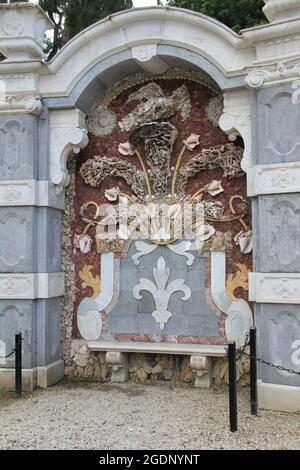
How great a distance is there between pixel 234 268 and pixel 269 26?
267cm

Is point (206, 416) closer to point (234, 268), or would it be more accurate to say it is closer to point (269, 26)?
point (234, 268)

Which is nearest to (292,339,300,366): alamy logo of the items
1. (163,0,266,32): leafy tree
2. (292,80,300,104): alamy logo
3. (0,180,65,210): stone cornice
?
(292,80,300,104): alamy logo

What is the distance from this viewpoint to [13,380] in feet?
20.4

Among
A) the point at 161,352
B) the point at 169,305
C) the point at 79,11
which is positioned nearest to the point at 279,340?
the point at 161,352

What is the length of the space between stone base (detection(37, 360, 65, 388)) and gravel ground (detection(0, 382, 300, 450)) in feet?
0.40

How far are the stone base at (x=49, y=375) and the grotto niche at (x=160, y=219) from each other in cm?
53

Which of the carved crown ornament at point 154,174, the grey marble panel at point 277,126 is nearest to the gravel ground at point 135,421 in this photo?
the carved crown ornament at point 154,174

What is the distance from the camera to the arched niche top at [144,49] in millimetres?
5887

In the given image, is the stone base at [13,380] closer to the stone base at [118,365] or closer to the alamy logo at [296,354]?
the stone base at [118,365]

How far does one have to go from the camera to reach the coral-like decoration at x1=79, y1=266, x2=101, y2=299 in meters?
6.77

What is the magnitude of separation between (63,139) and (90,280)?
1.80 metres

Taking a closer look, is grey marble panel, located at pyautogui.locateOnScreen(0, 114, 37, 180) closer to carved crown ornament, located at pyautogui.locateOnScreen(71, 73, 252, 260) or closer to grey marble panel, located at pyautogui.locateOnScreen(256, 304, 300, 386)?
carved crown ornament, located at pyautogui.locateOnScreen(71, 73, 252, 260)

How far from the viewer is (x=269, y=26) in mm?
5449

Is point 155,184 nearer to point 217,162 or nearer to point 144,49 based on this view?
point 217,162
